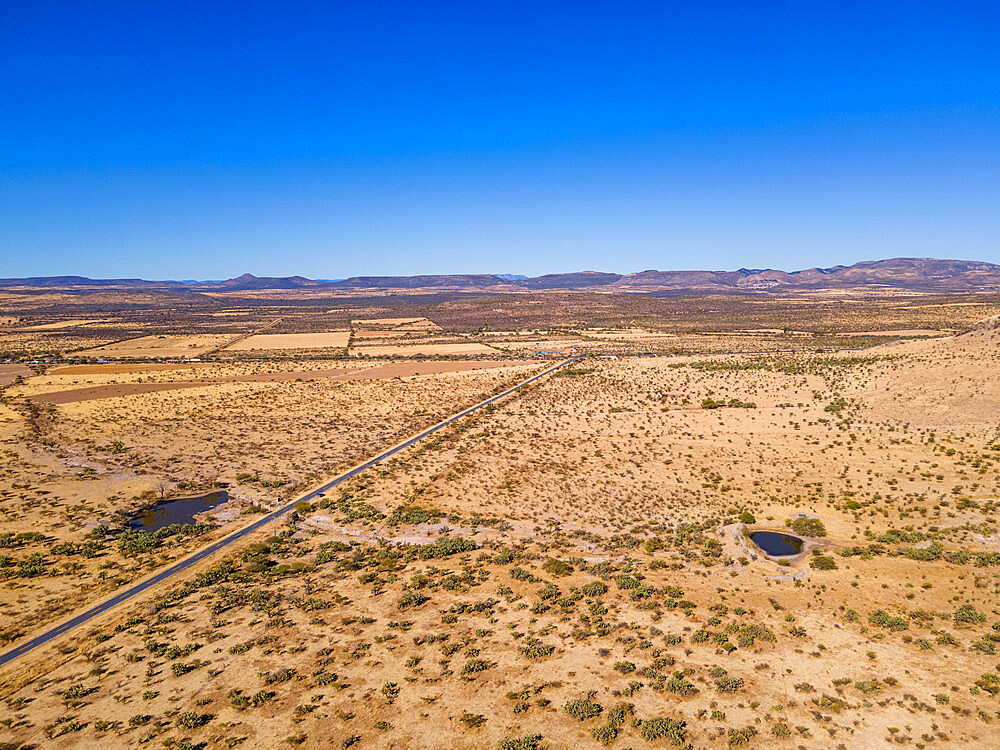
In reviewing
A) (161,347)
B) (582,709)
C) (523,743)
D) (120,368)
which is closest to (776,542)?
(582,709)

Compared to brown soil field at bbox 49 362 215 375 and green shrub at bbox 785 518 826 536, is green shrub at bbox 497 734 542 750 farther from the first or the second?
brown soil field at bbox 49 362 215 375

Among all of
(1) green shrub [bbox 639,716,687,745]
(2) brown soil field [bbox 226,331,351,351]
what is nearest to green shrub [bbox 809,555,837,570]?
(1) green shrub [bbox 639,716,687,745]

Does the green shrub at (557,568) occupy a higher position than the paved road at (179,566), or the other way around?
the green shrub at (557,568)

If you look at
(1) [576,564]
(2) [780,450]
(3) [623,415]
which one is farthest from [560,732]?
(3) [623,415]

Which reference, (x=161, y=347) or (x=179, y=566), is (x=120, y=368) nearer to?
(x=161, y=347)

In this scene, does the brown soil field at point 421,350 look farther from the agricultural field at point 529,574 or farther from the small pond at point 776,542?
the small pond at point 776,542

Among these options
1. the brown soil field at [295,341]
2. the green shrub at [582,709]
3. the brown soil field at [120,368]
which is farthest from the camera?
the brown soil field at [295,341]

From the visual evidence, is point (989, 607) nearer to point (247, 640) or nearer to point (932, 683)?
point (932, 683)

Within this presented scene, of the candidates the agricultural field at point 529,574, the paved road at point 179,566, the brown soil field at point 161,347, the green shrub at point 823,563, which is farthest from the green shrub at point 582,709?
the brown soil field at point 161,347
